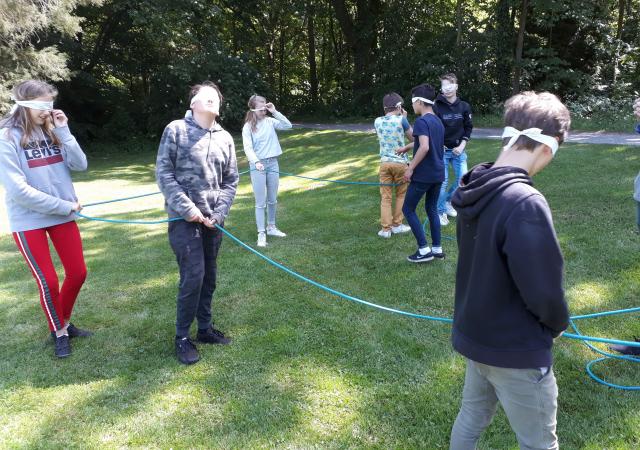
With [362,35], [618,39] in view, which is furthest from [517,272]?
[362,35]

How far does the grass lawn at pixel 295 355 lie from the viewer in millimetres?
2998

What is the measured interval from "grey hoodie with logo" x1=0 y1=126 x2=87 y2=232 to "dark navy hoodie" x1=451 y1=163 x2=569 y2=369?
10.2 ft

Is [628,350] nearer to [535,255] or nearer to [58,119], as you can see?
[535,255]

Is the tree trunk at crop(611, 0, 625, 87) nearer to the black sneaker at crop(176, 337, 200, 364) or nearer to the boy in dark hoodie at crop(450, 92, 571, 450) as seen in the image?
the black sneaker at crop(176, 337, 200, 364)

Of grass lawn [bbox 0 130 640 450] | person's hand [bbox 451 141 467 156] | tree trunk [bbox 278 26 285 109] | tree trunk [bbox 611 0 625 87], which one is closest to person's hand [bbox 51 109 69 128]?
grass lawn [bbox 0 130 640 450]

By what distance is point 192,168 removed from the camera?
3.62 meters

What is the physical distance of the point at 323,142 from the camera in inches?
638

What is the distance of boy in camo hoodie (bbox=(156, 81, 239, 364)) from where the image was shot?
3.56 meters

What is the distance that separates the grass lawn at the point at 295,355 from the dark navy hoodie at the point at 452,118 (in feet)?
3.94

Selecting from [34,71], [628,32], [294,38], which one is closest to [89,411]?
[34,71]

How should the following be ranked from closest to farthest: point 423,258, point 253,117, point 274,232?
point 423,258 → point 253,117 → point 274,232

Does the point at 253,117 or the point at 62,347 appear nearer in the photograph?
the point at 62,347

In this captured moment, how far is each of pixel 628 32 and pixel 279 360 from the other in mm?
19948

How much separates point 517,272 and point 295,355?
240 centimetres
